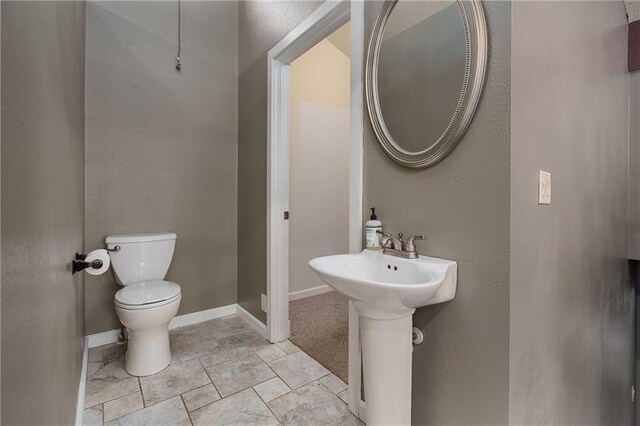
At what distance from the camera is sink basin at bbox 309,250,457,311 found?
928 mm

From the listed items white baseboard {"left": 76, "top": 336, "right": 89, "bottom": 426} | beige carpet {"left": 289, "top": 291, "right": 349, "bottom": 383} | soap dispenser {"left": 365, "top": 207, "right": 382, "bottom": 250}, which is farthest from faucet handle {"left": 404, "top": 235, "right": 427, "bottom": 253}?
white baseboard {"left": 76, "top": 336, "right": 89, "bottom": 426}

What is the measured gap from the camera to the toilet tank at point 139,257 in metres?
1.99

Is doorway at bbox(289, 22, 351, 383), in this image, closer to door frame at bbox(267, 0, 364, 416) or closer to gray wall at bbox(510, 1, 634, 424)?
door frame at bbox(267, 0, 364, 416)

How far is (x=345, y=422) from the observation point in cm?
143

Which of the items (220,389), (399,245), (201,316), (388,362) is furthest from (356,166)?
(201,316)

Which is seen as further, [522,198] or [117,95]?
[117,95]

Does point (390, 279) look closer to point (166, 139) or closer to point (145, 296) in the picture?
point (145, 296)

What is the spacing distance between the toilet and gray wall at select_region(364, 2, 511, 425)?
4.69 ft

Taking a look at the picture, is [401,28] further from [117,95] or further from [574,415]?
[117,95]

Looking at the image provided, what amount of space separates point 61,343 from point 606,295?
2467 millimetres

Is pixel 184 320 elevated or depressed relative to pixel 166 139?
depressed

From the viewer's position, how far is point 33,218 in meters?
0.68

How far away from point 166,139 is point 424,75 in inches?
78.7

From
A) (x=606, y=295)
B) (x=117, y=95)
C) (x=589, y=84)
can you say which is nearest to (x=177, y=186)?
(x=117, y=95)
